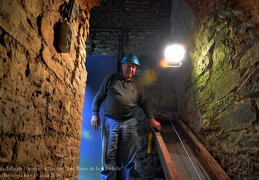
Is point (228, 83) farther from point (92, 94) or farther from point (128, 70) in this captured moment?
point (92, 94)

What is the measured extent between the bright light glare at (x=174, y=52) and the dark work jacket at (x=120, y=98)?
2.64 feet

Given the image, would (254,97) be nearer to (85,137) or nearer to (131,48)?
(85,137)

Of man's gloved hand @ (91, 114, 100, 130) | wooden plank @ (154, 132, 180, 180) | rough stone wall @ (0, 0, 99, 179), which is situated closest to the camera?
rough stone wall @ (0, 0, 99, 179)

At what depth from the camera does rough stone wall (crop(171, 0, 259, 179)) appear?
1.62 meters

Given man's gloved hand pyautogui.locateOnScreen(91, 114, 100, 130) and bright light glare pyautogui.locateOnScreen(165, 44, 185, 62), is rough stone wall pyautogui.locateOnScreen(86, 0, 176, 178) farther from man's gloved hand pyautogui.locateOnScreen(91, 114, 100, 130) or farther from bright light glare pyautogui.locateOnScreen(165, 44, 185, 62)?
man's gloved hand pyautogui.locateOnScreen(91, 114, 100, 130)

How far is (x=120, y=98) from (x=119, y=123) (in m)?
0.39

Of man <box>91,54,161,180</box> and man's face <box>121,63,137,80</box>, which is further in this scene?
man's face <box>121,63,137,80</box>

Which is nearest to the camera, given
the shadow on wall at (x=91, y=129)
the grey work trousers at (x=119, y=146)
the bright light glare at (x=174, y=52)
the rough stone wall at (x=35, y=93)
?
the rough stone wall at (x=35, y=93)

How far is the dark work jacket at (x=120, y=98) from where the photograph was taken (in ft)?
9.27

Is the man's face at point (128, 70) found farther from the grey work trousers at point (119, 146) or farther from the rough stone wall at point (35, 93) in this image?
the rough stone wall at point (35, 93)

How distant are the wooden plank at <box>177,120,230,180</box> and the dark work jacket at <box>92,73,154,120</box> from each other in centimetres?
74

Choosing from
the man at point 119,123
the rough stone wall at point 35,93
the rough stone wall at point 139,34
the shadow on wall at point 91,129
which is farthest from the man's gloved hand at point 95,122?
the rough stone wall at point 139,34

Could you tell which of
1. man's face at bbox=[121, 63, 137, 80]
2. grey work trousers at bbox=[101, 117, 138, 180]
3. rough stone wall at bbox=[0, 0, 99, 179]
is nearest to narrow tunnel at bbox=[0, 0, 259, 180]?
rough stone wall at bbox=[0, 0, 99, 179]

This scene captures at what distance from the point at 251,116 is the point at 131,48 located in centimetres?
371
